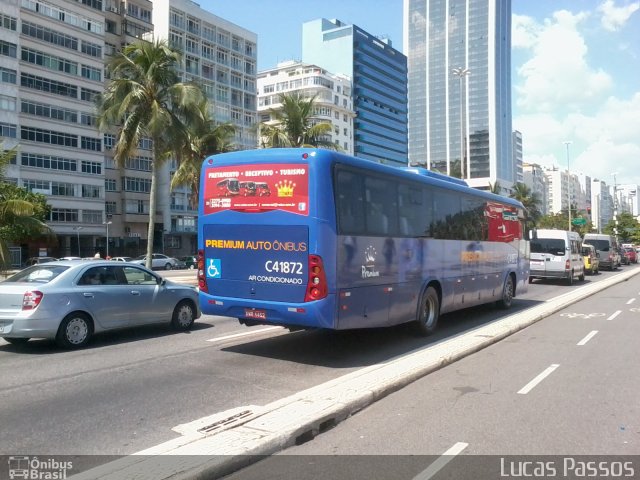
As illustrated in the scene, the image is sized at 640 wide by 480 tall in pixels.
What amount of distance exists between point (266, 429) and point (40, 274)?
6265mm

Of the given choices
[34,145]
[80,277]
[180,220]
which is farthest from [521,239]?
[180,220]

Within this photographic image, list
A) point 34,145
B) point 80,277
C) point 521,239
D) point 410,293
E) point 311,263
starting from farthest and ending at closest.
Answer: point 34,145
point 521,239
point 410,293
point 80,277
point 311,263

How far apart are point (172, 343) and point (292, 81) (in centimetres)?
10738

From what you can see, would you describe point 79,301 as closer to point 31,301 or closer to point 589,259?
point 31,301

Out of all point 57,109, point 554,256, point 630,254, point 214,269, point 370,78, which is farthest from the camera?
point 370,78

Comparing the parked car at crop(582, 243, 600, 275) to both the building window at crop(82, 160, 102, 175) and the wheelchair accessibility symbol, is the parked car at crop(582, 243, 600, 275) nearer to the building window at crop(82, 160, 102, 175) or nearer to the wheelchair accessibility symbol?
the wheelchair accessibility symbol

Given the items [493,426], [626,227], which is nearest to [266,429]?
[493,426]

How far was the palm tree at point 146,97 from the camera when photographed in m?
23.0

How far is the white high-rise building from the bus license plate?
9922cm

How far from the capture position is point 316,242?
8055mm

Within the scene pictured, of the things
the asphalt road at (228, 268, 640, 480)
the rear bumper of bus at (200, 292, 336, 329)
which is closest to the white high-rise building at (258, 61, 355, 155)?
the rear bumper of bus at (200, 292, 336, 329)

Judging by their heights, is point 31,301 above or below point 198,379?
above

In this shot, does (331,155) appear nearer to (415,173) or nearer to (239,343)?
(415,173)

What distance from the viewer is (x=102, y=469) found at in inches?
170
